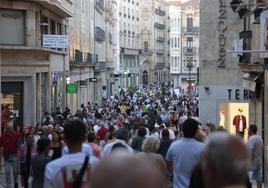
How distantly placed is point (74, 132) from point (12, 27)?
2469 centimetres

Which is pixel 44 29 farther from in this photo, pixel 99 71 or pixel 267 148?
pixel 99 71

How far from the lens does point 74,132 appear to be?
5816 millimetres

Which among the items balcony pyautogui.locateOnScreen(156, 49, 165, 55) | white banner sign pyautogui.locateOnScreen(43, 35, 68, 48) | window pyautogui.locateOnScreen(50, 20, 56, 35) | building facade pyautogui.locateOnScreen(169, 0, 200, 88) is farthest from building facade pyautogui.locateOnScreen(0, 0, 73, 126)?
balcony pyautogui.locateOnScreen(156, 49, 165, 55)

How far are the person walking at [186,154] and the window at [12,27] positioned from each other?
22.1 m

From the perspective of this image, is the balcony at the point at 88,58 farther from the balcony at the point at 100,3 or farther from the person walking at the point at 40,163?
the person walking at the point at 40,163

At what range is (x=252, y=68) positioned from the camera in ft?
75.0

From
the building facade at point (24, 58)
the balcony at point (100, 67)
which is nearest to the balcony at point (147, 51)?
the balcony at point (100, 67)

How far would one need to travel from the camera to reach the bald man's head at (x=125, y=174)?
2891 millimetres

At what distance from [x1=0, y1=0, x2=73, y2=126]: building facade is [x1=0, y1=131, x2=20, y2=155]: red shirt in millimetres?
13359

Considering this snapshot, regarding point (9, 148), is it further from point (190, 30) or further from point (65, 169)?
point (190, 30)

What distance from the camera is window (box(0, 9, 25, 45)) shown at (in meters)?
29.2

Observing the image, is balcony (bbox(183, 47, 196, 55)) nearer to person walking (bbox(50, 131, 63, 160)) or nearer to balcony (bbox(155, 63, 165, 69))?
balcony (bbox(155, 63, 165, 69))

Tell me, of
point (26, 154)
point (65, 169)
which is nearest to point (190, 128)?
point (65, 169)

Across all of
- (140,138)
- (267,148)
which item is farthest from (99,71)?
(140,138)
